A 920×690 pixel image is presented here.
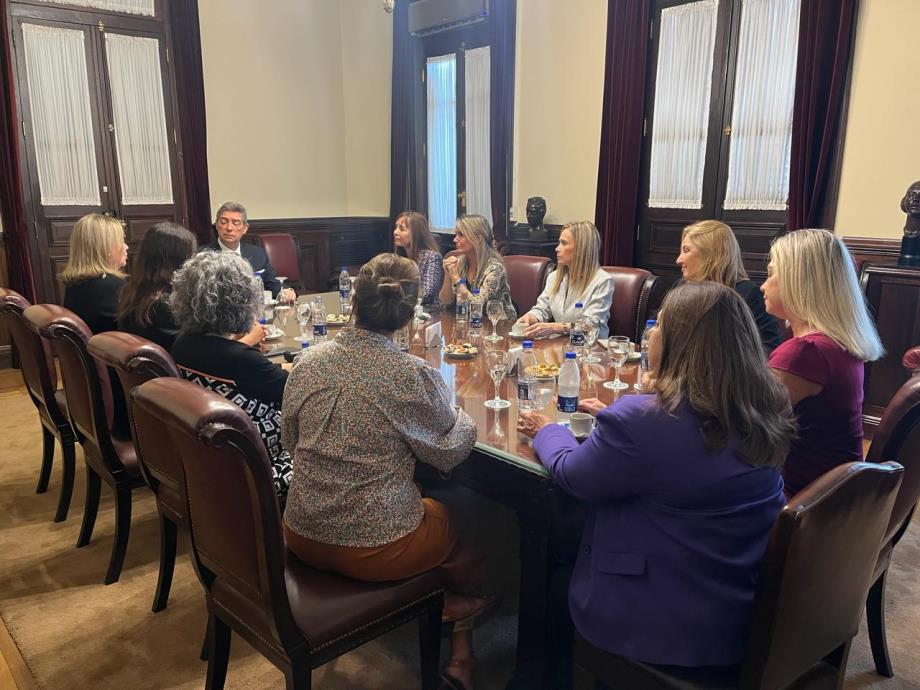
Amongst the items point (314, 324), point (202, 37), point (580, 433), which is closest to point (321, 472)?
point (580, 433)

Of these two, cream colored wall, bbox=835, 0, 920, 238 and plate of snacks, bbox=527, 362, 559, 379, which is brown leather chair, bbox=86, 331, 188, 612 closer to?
plate of snacks, bbox=527, 362, 559, 379

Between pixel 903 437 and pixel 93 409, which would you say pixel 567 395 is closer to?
pixel 903 437

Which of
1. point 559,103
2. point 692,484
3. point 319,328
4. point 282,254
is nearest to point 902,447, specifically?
point 692,484

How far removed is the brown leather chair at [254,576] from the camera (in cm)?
129

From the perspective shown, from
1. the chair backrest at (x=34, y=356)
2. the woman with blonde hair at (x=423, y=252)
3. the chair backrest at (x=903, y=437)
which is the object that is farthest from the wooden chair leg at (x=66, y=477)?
the chair backrest at (x=903, y=437)

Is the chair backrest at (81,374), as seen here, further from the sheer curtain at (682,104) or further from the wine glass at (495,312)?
the sheer curtain at (682,104)

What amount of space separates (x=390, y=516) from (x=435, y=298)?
2.29 m

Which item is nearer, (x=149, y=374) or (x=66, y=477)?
(x=149, y=374)

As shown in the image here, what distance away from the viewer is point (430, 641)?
171cm

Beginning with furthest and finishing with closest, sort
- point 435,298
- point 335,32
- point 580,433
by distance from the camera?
point 335,32
point 435,298
point 580,433

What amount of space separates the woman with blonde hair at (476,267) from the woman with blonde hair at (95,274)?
156 cm

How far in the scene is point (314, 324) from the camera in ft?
9.70

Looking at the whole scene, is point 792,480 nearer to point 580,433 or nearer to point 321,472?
point 580,433

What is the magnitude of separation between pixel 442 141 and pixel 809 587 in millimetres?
5575
